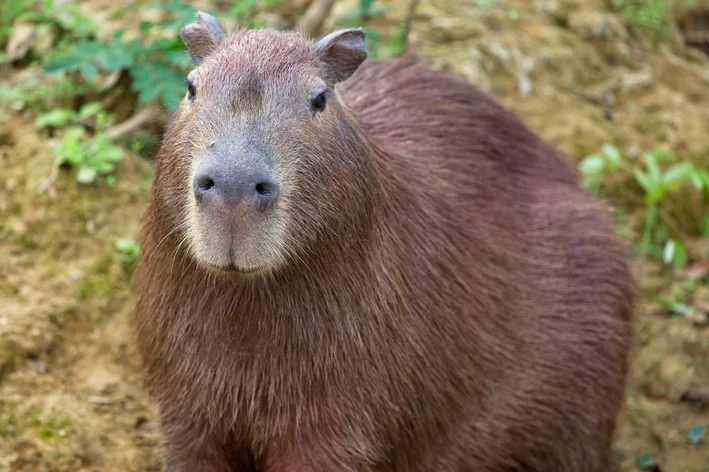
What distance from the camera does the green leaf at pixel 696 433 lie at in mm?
6407

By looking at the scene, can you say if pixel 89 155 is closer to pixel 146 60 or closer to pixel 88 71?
pixel 88 71

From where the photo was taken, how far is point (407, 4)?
839 cm

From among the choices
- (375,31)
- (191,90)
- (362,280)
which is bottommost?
(375,31)

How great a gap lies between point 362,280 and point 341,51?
37.0 inches

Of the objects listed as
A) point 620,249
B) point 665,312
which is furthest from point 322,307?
point 665,312

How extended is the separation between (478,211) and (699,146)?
11.6 feet

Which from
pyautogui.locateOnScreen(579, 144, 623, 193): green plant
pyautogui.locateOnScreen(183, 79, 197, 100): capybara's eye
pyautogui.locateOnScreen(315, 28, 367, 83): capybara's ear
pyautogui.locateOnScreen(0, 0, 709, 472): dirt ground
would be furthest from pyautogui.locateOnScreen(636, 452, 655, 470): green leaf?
pyautogui.locateOnScreen(183, 79, 197, 100): capybara's eye

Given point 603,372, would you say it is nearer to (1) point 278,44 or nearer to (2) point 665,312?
(2) point 665,312

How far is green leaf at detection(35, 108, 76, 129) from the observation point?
6.56m

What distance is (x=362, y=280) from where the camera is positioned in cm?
440

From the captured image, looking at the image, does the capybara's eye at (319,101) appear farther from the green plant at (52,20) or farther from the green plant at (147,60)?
the green plant at (52,20)

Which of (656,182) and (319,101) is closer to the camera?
(319,101)

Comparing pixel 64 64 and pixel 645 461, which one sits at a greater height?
pixel 64 64

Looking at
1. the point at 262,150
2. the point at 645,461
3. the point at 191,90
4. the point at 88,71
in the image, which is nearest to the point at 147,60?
the point at 88,71
